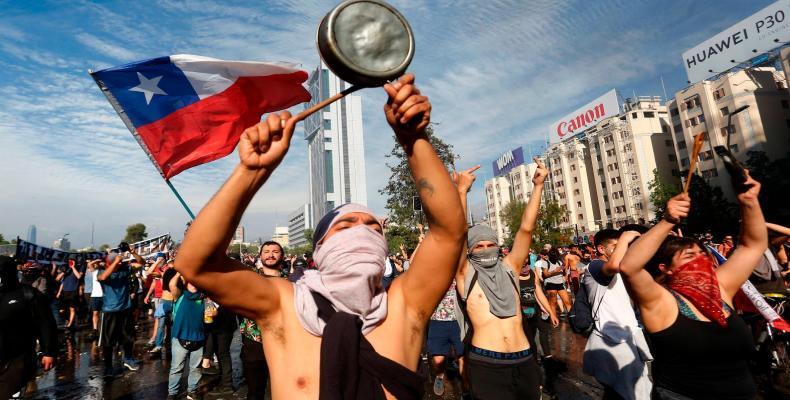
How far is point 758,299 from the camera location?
4195mm

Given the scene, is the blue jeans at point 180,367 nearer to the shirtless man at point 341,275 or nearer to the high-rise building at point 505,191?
the shirtless man at point 341,275

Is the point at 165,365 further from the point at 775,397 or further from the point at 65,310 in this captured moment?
the point at 775,397

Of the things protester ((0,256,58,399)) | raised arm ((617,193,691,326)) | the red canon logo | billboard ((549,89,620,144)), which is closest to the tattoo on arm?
raised arm ((617,193,691,326))

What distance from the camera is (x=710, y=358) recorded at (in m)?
2.67

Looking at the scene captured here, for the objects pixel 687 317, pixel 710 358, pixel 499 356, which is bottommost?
pixel 499 356

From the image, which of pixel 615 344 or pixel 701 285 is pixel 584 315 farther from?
pixel 701 285

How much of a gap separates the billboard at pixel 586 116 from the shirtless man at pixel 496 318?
69390 millimetres

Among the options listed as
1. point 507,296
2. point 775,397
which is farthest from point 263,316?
point 775,397

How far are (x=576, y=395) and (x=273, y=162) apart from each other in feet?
19.2

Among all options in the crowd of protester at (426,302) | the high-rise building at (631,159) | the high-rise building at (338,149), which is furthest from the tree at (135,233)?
the crowd of protester at (426,302)

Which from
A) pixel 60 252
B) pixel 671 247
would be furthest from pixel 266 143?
pixel 60 252

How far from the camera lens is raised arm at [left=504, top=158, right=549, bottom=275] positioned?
449 cm

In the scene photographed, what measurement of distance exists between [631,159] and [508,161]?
29.0 metres

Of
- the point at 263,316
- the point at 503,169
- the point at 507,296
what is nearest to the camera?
the point at 263,316
